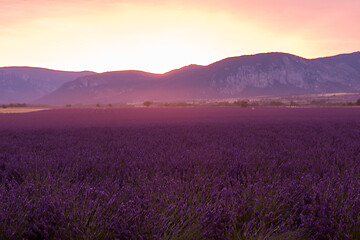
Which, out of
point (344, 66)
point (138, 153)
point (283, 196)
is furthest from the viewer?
point (344, 66)

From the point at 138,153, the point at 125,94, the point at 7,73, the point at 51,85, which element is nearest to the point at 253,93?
the point at 125,94

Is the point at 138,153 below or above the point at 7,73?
below

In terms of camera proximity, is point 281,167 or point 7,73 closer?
point 281,167

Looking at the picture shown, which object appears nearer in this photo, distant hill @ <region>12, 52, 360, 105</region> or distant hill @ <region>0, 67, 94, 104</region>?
distant hill @ <region>12, 52, 360, 105</region>

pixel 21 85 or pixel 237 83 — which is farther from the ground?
pixel 21 85

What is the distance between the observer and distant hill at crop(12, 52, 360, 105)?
390 feet

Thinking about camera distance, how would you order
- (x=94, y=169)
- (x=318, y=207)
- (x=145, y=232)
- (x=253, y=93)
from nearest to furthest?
1. (x=145, y=232)
2. (x=318, y=207)
3. (x=94, y=169)
4. (x=253, y=93)

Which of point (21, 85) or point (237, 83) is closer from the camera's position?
point (237, 83)

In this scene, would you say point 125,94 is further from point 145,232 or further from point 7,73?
point 145,232

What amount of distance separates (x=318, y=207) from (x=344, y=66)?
6735 inches

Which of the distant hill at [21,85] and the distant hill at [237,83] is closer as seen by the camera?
the distant hill at [237,83]

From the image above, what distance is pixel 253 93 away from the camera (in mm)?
120312

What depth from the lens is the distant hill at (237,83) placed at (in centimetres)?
11875

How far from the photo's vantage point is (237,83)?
127 m
